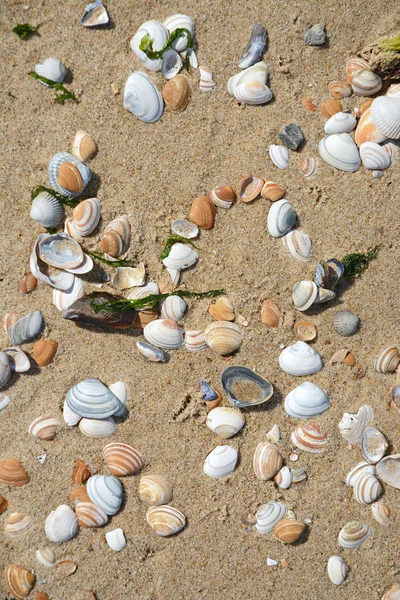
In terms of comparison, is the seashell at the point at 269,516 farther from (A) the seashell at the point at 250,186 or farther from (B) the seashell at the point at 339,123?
(B) the seashell at the point at 339,123

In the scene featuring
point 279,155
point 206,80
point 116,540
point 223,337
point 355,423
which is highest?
point 206,80

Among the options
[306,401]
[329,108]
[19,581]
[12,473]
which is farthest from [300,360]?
[19,581]

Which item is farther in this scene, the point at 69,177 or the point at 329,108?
the point at 329,108

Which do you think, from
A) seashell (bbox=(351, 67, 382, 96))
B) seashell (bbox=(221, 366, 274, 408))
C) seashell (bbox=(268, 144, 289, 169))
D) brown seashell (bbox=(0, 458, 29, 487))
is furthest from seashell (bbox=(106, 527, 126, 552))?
seashell (bbox=(351, 67, 382, 96))

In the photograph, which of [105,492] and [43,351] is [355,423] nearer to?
[105,492]

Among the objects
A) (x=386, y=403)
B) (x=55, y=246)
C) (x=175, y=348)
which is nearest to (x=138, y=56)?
(x=55, y=246)

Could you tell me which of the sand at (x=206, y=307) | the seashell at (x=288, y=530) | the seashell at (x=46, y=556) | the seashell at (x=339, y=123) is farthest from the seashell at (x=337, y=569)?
the seashell at (x=339, y=123)

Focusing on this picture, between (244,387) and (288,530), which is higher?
(244,387)

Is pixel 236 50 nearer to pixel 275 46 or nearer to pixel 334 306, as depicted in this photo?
pixel 275 46
